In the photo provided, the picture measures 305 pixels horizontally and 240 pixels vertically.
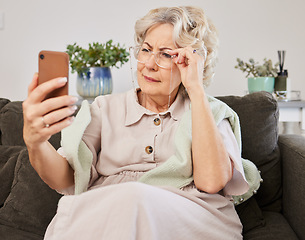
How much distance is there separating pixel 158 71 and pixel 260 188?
651 mm

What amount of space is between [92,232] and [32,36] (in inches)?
85.1

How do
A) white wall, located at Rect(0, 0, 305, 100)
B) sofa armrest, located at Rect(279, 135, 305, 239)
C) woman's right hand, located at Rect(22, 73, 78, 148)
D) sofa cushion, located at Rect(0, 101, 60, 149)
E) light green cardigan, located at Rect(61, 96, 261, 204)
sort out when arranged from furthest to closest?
white wall, located at Rect(0, 0, 305, 100), sofa cushion, located at Rect(0, 101, 60, 149), sofa armrest, located at Rect(279, 135, 305, 239), light green cardigan, located at Rect(61, 96, 261, 204), woman's right hand, located at Rect(22, 73, 78, 148)

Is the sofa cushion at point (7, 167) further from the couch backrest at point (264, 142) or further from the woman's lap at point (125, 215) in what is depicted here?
the couch backrest at point (264, 142)

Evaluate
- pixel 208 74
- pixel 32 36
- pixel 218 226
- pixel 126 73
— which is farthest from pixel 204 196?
pixel 32 36

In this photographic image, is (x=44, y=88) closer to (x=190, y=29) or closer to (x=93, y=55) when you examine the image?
(x=190, y=29)

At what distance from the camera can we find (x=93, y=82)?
2.30m

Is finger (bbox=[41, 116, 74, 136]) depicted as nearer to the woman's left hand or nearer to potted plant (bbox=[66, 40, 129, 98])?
the woman's left hand

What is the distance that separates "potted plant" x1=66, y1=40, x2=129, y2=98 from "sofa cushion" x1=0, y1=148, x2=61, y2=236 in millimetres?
769

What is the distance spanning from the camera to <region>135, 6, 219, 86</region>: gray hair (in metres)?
1.46

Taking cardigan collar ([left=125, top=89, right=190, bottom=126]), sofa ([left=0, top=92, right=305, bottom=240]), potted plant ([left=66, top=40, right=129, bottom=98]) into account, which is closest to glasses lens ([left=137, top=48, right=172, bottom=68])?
cardigan collar ([left=125, top=89, right=190, bottom=126])

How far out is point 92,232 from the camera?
3.42ft

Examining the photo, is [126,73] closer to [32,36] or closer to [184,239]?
[32,36]

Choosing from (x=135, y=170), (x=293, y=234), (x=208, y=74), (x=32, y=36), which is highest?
(x=32, y=36)

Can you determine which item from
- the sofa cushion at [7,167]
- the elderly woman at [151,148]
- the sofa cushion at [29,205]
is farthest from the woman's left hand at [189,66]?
the sofa cushion at [7,167]
